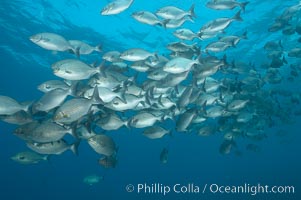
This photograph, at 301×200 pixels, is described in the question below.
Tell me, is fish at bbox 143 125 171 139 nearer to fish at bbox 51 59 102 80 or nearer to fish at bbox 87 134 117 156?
fish at bbox 87 134 117 156

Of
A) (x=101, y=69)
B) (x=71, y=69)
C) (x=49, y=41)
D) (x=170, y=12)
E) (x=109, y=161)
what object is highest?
(x=170, y=12)

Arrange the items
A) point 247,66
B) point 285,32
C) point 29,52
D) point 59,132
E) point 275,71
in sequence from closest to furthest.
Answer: point 59,132, point 247,66, point 285,32, point 275,71, point 29,52

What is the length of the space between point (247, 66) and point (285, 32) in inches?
96.6

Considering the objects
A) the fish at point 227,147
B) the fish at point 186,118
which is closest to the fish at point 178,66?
the fish at point 186,118

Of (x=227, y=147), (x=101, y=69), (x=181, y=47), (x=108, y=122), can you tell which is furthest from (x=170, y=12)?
(x=227, y=147)

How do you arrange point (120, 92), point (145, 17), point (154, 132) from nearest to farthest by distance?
point (120, 92), point (145, 17), point (154, 132)

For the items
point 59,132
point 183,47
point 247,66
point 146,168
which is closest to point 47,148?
point 59,132

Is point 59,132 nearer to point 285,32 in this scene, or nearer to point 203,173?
point 285,32

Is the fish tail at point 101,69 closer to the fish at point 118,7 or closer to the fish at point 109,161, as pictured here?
the fish at point 118,7

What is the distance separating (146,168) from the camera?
10144cm

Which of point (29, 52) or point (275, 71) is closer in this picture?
point (275, 71)

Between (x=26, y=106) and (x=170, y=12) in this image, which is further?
(x=170, y=12)

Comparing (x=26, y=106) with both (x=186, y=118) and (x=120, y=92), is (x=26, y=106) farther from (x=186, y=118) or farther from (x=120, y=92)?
(x=186, y=118)

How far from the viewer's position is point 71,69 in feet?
21.4
